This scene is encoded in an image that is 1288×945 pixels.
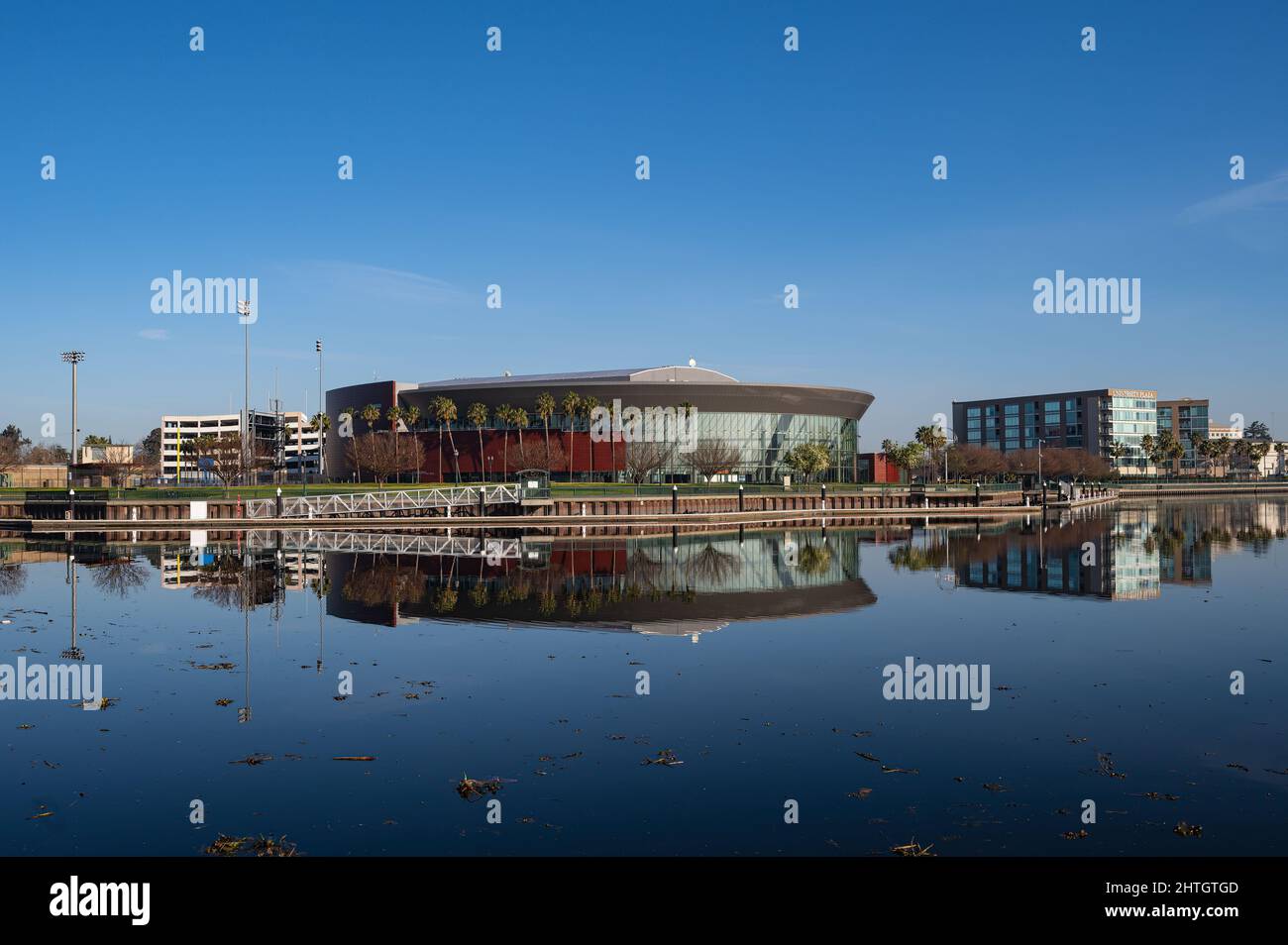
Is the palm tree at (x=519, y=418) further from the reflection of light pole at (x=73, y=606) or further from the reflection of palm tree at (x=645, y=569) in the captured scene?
the reflection of palm tree at (x=645, y=569)

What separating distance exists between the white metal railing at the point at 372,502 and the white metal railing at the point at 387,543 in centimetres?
789

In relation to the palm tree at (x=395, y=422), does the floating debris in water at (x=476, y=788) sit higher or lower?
lower

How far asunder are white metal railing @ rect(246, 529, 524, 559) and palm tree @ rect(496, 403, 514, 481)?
209 ft

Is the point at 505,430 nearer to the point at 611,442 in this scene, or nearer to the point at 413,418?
the point at 413,418

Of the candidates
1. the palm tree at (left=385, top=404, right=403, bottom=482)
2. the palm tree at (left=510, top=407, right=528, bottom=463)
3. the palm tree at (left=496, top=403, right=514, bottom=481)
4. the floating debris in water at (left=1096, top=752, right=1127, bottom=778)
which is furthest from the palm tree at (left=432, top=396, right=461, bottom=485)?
the floating debris in water at (left=1096, top=752, right=1127, bottom=778)

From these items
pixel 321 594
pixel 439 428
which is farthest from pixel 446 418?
pixel 321 594

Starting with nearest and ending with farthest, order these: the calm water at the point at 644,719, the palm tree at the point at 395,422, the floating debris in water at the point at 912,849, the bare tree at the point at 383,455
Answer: the floating debris in water at the point at 912,849
the calm water at the point at 644,719
the bare tree at the point at 383,455
the palm tree at the point at 395,422

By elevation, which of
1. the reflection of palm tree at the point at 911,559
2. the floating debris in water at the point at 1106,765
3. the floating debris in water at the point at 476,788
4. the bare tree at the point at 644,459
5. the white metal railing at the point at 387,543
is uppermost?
the bare tree at the point at 644,459

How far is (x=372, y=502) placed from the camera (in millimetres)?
73688

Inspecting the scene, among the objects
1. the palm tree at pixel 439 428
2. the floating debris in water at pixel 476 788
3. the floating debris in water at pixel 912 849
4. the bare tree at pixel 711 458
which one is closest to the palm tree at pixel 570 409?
the bare tree at pixel 711 458

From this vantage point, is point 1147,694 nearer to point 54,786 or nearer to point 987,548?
point 54,786

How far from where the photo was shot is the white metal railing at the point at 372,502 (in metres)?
70.6

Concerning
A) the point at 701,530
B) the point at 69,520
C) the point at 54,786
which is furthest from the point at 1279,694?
the point at 69,520
